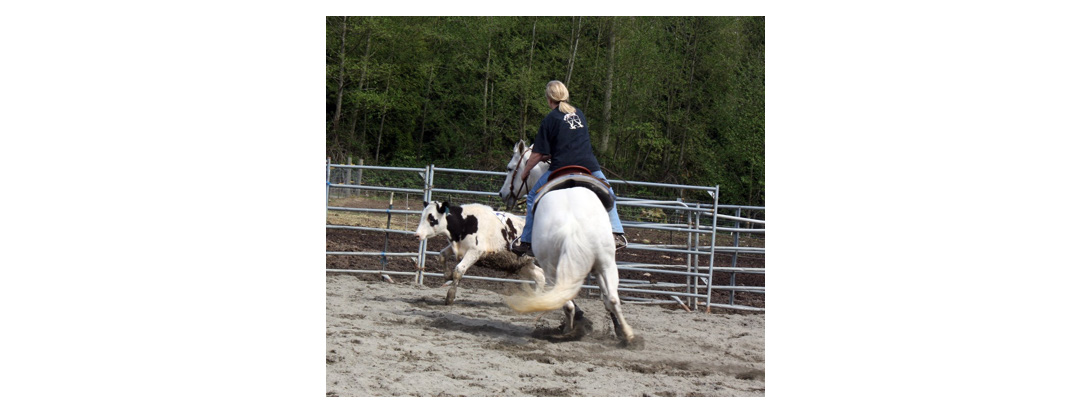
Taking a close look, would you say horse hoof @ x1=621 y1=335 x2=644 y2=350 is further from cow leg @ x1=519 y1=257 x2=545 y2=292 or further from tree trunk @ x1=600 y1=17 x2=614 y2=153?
tree trunk @ x1=600 y1=17 x2=614 y2=153

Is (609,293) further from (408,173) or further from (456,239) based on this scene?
(408,173)

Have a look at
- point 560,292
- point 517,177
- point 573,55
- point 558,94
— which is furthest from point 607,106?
point 560,292

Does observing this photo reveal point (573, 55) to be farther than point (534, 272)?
Yes

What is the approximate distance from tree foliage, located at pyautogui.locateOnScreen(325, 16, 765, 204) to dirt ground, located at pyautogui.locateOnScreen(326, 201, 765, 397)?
1.32 m

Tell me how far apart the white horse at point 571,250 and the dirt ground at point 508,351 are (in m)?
0.35

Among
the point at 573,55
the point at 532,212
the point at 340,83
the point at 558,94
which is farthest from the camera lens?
the point at 573,55

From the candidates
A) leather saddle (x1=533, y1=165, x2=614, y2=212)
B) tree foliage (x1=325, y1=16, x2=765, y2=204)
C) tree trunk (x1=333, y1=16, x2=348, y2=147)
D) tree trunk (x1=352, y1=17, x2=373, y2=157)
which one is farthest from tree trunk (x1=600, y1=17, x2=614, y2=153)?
leather saddle (x1=533, y1=165, x2=614, y2=212)

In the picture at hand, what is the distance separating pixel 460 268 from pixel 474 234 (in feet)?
1.03

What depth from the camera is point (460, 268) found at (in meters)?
6.37

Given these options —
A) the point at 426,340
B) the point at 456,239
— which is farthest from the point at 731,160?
the point at 426,340

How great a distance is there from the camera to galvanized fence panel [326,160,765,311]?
7.06 metres

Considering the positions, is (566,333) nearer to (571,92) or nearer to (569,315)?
(569,315)

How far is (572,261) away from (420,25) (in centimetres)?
251

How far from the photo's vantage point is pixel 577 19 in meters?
6.04
